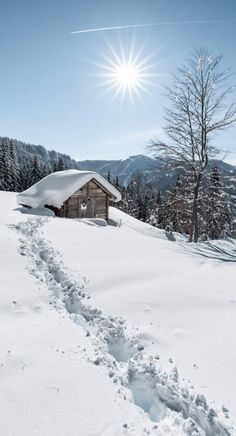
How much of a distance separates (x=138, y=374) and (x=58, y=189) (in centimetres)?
1755

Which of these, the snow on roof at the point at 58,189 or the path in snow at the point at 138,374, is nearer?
the path in snow at the point at 138,374

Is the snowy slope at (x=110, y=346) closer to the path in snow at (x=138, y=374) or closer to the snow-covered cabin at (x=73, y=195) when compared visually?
the path in snow at (x=138, y=374)

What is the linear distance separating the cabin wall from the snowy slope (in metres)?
12.1

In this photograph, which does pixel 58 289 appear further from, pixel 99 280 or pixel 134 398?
pixel 134 398

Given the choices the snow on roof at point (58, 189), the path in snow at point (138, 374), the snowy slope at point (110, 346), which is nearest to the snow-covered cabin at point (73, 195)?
the snow on roof at point (58, 189)

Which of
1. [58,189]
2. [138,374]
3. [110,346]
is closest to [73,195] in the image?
[58,189]

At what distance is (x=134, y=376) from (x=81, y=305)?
2071 millimetres

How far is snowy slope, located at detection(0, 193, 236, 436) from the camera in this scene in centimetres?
322

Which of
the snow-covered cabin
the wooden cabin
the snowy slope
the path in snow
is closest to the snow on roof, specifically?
the snow-covered cabin

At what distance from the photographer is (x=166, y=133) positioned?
19.2 metres

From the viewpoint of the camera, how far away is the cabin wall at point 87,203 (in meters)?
20.6

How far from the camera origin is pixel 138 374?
13.2 feet

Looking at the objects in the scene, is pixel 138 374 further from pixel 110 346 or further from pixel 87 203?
pixel 87 203

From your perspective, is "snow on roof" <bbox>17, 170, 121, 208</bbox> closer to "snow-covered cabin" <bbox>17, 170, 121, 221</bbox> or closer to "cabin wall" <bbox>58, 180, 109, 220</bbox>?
"snow-covered cabin" <bbox>17, 170, 121, 221</bbox>
